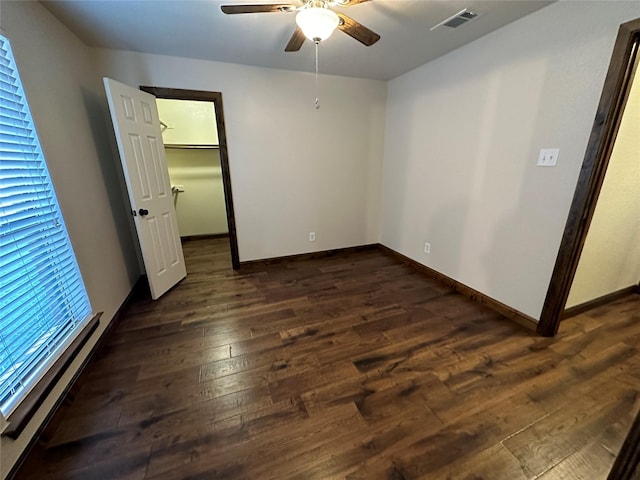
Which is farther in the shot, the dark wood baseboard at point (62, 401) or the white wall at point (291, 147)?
the white wall at point (291, 147)

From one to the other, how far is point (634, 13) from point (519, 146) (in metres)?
0.83

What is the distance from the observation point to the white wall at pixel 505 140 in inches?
67.9

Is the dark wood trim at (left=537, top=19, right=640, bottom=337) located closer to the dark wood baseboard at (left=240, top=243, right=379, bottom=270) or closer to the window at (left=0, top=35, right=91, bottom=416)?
the dark wood baseboard at (left=240, top=243, right=379, bottom=270)

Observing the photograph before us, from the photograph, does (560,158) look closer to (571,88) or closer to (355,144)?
(571,88)

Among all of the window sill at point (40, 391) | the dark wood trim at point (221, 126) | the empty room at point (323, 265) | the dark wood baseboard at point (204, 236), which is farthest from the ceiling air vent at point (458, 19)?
the dark wood baseboard at point (204, 236)

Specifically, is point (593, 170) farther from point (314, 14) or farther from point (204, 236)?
point (204, 236)

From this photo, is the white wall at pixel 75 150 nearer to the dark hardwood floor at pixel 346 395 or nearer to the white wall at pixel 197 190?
the dark hardwood floor at pixel 346 395

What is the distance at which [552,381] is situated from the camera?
1635 millimetres

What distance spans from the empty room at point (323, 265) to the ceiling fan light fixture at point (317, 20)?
14 millimetres

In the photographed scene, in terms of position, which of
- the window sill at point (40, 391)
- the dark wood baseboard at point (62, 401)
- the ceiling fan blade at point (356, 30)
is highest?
the ceiling fan blade at point (356, 30)

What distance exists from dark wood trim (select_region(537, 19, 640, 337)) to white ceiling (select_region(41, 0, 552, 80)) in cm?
65

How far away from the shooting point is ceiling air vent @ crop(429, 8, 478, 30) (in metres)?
1.87

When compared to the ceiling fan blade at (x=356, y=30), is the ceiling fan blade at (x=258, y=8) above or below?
above

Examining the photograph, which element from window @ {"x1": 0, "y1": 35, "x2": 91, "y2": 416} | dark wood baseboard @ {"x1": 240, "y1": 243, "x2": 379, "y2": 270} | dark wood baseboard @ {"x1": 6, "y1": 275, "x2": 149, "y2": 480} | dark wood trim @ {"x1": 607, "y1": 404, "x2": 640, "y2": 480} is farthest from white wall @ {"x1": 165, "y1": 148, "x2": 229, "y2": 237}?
dark wood trim @ {"x1": 607, "y1": 404, "x2": 640, "y2": 480}
